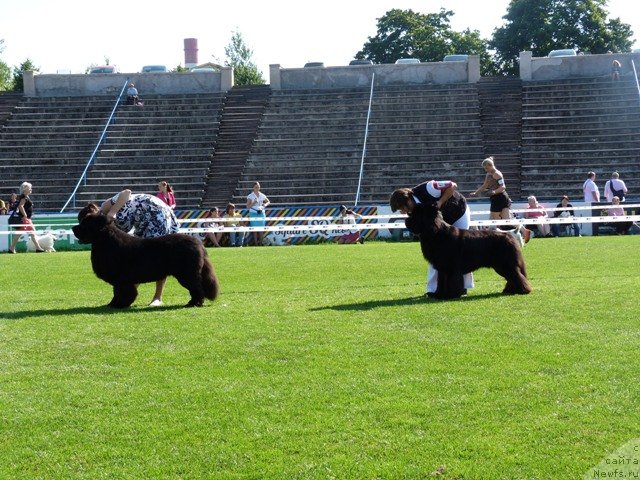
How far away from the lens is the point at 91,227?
1159cm

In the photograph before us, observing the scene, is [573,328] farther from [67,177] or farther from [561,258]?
[67,177]

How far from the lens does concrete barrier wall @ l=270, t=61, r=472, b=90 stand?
140ft

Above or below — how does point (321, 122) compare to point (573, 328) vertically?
above

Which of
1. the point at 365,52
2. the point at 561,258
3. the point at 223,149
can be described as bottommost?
→ the point at 561,258

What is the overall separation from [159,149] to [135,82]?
5981 mm

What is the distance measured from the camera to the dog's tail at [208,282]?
11844 mm

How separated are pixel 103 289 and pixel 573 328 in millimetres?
→ 7658

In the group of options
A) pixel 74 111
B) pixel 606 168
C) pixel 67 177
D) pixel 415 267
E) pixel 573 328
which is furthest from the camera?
pixel 74 111

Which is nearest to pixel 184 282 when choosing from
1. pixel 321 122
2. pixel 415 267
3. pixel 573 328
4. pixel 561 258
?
pixel 573 328

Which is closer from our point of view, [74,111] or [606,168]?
[606,168]

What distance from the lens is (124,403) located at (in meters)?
6.84

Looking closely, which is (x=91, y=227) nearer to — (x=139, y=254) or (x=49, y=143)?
(x=139, y=254)

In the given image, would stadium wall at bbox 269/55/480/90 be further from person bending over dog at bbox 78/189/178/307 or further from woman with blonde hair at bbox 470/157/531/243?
person bending over dog at bbox 78/189/178/307

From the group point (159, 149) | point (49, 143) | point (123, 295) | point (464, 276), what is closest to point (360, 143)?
point (159, 149)
